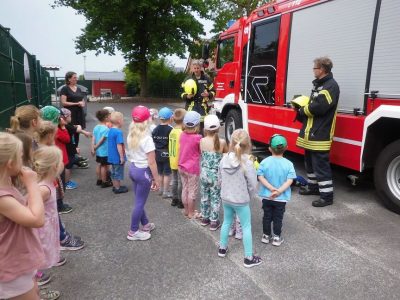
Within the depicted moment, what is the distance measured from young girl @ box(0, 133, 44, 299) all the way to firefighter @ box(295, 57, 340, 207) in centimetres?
369

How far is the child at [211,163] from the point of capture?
3.86 metres

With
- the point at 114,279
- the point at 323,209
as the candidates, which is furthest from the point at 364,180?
the point at 114,279

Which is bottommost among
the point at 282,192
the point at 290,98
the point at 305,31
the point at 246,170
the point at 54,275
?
the point at 54,275

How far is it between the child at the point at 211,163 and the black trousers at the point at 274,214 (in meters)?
0.59

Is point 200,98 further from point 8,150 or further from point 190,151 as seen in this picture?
point 8,150

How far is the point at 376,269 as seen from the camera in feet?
Result: 10.7

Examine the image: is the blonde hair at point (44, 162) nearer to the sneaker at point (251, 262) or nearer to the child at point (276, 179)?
the sneaker at point (251, 262)

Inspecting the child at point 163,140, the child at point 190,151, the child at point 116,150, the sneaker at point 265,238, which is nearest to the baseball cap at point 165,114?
the child at point 163,140

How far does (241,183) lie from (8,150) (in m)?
1.98

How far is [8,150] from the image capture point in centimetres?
190

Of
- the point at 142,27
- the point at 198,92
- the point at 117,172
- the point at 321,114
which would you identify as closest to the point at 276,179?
the point at 321,114

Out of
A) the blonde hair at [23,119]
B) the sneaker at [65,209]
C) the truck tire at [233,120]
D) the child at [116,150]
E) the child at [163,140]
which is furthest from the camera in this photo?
the truck tire at [233,120]

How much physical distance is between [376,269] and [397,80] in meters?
2.29

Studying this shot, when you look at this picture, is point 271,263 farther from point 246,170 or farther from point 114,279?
point 114,279
